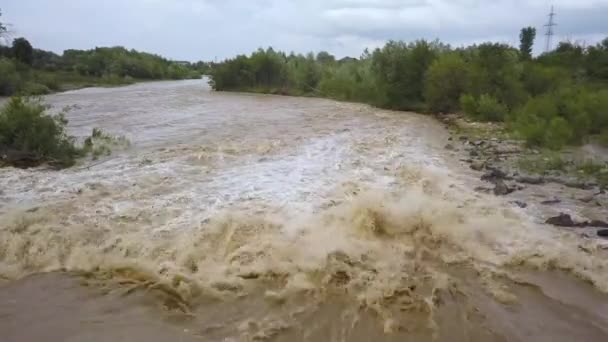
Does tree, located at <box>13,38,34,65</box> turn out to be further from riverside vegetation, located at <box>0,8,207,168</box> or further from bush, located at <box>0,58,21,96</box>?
bush, located at <box>0,58,21,96</box>

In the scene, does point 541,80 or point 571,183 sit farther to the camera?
point 541,80

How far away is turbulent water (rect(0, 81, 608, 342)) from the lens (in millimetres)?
4043

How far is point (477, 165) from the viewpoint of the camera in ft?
34.2

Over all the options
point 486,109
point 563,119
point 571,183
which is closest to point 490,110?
point 486,109

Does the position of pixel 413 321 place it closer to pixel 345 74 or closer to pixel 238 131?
pixel 238 131

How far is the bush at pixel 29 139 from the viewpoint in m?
9.78

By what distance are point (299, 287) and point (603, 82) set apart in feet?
82.0

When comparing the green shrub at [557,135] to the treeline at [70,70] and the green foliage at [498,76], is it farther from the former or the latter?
the treeline at [70,70]

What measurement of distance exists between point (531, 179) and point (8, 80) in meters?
36.4

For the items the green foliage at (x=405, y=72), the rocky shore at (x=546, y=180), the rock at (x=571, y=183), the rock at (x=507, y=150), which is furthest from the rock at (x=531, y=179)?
the green foliage at (x=405, y=72)

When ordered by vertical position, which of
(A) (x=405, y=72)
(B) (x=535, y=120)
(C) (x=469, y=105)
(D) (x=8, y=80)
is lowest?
(B) (x=535, y=120)

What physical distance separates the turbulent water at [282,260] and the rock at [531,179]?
42.3 inches

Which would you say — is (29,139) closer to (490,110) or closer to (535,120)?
(535,120)

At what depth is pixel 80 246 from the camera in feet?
18.0
